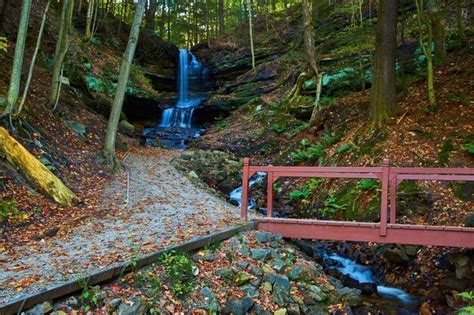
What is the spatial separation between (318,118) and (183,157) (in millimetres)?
5342

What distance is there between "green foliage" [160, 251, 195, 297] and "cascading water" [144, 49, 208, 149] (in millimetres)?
13645

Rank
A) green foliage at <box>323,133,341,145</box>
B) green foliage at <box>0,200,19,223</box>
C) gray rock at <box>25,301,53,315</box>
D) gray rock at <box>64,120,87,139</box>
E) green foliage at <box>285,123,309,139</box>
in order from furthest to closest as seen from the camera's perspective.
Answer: green foliage at <box>285,123,309,139</box>, green foliage at <box>323,133,341,145</box>, gray rock at <box>64,120,87,139</box>, green foliage at <box>0,200,19,223</box>, gray rock at <box>25,301,53,315</box>

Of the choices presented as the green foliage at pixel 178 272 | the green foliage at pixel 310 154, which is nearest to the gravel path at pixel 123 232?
the green foliage at pixel 178 272

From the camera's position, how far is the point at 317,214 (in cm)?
1002

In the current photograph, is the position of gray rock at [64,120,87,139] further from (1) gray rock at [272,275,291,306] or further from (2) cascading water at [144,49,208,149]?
(1) gray rock at [272,275,291,306]

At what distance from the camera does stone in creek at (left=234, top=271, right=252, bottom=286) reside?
19.4 feet

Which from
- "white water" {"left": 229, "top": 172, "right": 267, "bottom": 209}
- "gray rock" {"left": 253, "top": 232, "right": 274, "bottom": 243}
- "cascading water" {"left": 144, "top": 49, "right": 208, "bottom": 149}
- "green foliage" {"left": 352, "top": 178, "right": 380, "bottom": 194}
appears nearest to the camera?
"gray rock" {"left": 253, "top": 232, "right": 274, "bottom": 243}

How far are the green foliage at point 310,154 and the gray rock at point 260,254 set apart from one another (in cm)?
554

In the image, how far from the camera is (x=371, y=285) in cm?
744

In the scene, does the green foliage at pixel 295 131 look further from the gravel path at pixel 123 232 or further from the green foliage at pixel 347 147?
the gravel path at pixel 123 232

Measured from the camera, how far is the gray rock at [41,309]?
13.3ft

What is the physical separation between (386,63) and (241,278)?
7986 millimetres

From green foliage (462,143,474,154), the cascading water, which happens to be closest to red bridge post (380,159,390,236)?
green foliage (462,143,474,154)

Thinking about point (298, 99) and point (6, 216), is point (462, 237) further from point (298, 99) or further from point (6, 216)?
point (298, 99)
